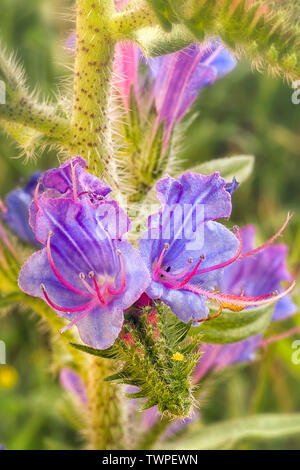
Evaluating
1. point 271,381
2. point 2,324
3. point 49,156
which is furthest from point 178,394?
point 49,156

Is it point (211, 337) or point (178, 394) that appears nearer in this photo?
point (178, 394)

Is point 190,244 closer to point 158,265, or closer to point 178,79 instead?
point 158,265

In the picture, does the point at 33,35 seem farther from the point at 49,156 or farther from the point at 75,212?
the point at 75,212

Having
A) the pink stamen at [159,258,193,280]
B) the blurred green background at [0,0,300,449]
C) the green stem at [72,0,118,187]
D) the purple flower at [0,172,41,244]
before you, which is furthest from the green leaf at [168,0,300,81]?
the blurred green background at [0,0,300,449]

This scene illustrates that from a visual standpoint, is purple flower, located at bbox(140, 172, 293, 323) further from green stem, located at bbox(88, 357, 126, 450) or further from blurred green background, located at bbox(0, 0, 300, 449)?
blurred green background, located at bbox(0, 0, 300, 449)

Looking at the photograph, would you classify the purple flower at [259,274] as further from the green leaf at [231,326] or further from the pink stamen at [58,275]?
the pink stamen at [58,275]

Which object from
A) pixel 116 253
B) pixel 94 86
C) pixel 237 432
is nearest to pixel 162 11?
pixel 94 86

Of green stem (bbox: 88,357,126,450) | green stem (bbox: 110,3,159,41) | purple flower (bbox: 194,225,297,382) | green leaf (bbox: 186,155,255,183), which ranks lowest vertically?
green stem (bbox: 88,357,126,450)

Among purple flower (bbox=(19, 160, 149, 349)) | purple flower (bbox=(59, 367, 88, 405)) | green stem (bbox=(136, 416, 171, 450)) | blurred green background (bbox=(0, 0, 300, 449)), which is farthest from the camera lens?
blurred green background (bbox=(0, 0, 300, 449))
